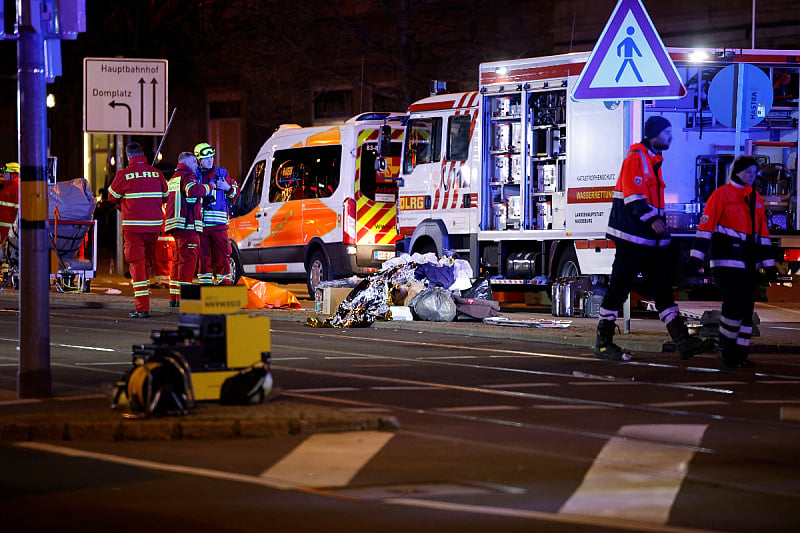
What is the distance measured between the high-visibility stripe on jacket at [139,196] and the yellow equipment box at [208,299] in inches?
343

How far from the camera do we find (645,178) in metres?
12.4

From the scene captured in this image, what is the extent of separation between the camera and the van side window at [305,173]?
22.9m

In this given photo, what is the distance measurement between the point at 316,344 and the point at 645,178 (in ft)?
13.0

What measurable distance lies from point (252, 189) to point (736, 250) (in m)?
13.8

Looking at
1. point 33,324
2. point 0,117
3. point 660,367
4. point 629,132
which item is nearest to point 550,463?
point 33,324

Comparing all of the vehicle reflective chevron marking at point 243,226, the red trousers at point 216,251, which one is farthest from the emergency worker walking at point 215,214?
the vehicle reflective chevron marking at point 243,226

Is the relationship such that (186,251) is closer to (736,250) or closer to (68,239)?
(68,239)

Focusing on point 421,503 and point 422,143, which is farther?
point 422,143

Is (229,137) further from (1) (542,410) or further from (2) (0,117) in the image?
(1) (542,410)

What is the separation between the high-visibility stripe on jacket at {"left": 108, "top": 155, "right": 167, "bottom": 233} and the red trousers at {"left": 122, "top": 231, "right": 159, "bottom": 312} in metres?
0.10

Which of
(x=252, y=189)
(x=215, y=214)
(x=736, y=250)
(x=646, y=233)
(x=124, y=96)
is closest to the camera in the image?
(x=736, y=250)

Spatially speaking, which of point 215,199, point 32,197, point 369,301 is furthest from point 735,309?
point 215,199

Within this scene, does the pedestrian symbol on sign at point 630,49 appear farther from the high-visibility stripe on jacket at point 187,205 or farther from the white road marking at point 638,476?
the high-visibility stripe on jacket at point 187,205

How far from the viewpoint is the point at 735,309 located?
12242 mm
